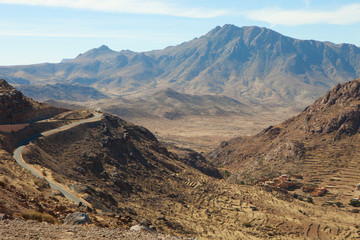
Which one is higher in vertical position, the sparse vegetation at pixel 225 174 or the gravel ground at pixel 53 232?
the gravel ground at pixel 53 232

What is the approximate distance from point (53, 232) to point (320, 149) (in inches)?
2330

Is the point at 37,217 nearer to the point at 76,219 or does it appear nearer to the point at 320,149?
the point at 76,219

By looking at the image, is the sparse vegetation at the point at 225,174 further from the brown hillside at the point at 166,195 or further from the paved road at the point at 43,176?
the paved road at the point at 43,176

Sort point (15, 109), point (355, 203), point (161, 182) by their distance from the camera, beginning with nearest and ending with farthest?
point (161, 182)
point (15, 109)
point (355, 203)

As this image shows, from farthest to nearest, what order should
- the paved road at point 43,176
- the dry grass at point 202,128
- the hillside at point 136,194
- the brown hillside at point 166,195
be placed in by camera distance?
1. the dry grass at point 202,128
2. the brown hillside at point 166,195
3. the paved road at point 43,176
4. the hillside at point 136,194

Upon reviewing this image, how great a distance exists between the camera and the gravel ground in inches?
497

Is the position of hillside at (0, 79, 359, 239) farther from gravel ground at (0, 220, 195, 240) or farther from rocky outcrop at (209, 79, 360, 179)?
rocky outcrop at (209, 79, 360, 179)

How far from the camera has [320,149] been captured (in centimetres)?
6294

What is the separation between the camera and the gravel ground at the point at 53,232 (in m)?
12.6

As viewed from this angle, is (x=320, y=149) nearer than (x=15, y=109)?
No

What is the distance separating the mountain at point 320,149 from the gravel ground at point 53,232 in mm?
42883

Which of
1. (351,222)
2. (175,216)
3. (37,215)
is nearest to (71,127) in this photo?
(175,216)

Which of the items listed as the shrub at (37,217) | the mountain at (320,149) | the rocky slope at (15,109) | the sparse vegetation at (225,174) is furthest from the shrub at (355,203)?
the rocky slope at (15,109)

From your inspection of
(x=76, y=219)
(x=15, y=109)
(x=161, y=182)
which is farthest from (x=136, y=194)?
(x=15, y=109)
